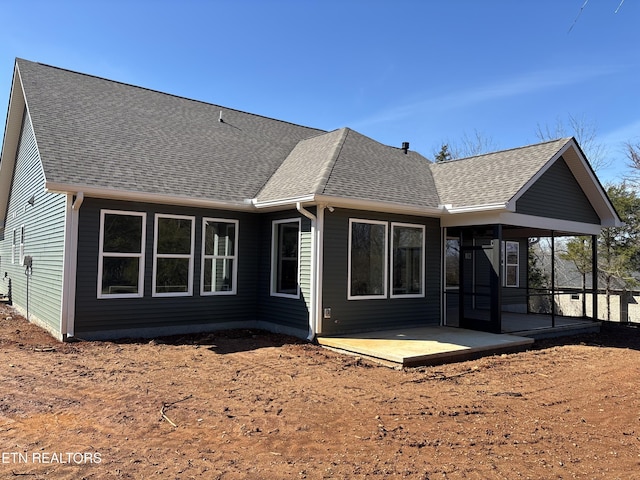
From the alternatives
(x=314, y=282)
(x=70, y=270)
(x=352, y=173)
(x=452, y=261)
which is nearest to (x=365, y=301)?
(x=314, y=282)

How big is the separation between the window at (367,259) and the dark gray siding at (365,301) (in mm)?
132

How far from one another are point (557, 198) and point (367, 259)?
497 cm

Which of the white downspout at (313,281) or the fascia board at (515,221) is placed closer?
the white downspout at (313,281)

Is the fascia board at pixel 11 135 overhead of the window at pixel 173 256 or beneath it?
overhead

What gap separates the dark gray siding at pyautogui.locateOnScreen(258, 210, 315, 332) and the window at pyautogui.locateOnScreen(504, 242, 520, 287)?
827 centimetres

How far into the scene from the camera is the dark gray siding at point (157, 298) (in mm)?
8758

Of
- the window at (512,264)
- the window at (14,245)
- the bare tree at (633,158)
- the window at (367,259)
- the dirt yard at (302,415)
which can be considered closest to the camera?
the dirt yard at (302,415)

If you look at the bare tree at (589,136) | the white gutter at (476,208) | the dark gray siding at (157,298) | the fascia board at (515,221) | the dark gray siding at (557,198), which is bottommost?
the dark gray siding at (157,298)

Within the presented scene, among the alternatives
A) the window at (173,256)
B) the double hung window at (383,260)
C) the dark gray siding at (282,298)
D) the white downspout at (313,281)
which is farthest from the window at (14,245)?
the double hung window at (383,260)

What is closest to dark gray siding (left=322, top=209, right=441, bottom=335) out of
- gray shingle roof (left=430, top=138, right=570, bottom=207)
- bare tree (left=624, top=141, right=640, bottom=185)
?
gray shingle roof (left=430, top=138, right=570, bottom=207)

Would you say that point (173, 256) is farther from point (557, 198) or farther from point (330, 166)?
point (557, 198)

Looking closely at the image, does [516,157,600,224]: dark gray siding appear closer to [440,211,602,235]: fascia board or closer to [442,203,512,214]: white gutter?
[440,211,602,235]: fascia board

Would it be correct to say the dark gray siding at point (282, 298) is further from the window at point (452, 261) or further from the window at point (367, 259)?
the window at point (452, 261)

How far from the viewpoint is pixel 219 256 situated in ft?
34.2
